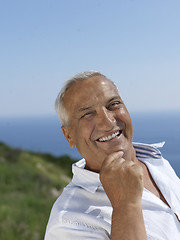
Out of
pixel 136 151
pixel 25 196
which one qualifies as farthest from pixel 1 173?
pixel 136 151

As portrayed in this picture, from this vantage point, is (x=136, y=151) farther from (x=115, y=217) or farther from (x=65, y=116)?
(x=115, y=217)

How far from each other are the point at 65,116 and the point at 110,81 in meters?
0.28

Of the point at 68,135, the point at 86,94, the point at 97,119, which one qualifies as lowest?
the point at 68,135

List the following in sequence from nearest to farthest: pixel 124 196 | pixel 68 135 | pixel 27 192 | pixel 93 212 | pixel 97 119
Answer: pixel 124 196, pixel 93 212, pixel 97 119, pixel 68 135, pixel 27 192

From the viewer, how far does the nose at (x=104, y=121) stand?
1364mm

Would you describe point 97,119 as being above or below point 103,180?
above

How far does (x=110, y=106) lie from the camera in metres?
1.41

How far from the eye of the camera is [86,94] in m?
1.37

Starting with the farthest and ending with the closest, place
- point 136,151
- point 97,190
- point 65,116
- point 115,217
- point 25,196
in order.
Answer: point 25,196 < point 136,151 < point 65,116 < point 97,190 < point 115,217

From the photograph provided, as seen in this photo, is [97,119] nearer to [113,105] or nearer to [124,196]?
[113,105]

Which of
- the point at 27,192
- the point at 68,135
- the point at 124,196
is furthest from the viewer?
the point at 27,192

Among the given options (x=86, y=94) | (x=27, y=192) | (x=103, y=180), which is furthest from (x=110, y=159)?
(x=27, y=192)

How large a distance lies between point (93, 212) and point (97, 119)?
398 mm

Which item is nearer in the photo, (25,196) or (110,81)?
(110,81)
